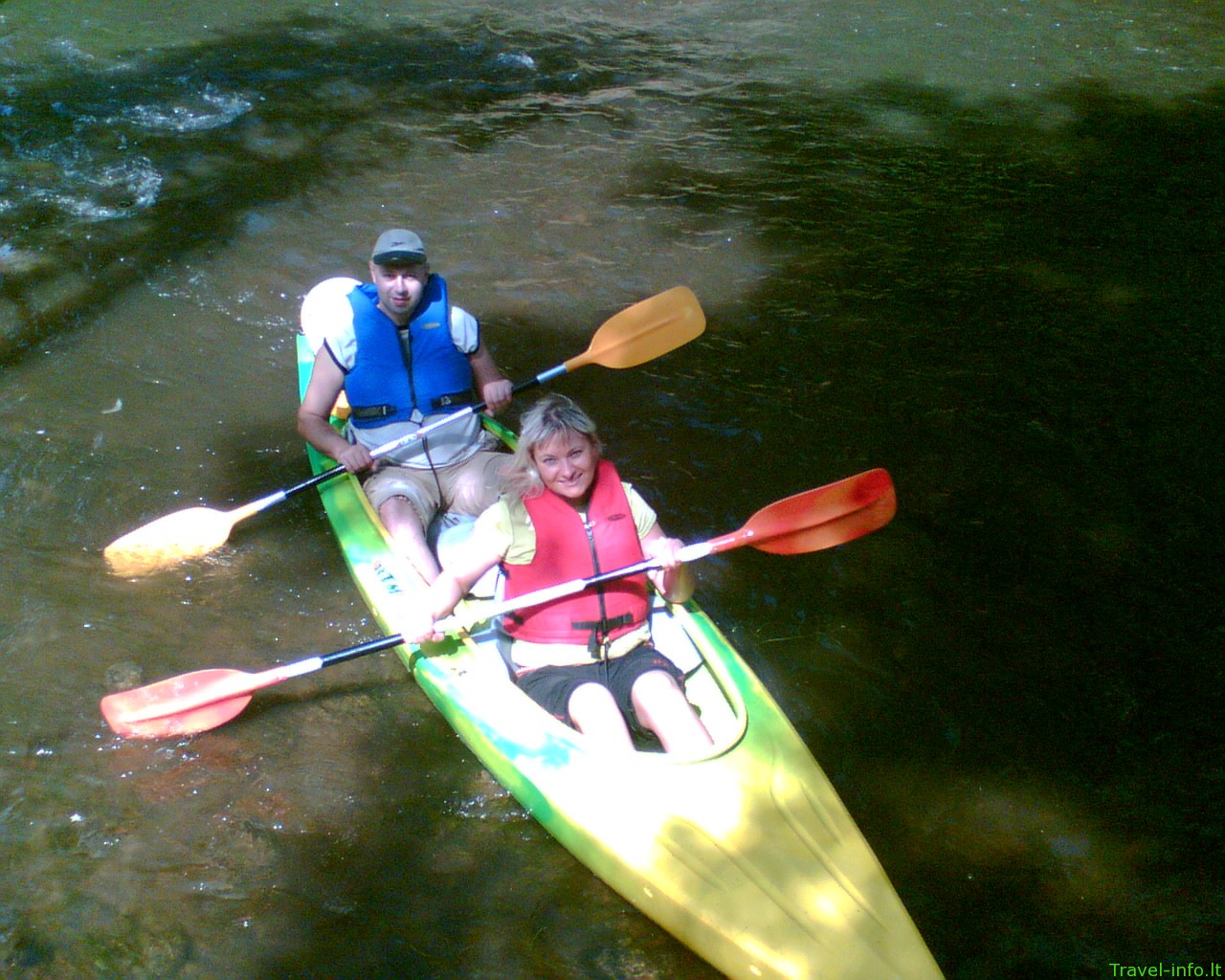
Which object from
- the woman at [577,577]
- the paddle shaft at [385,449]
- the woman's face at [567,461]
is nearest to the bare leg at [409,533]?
the paddle shaft at [385,449]

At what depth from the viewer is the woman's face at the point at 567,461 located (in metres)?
2.86

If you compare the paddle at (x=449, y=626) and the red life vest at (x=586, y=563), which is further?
the paddle at (x=449, y=626)

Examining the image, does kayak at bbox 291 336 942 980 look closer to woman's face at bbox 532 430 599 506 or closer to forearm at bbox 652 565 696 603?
forearm at bbox 652 565 696 603

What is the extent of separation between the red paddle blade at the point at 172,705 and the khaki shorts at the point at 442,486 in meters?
0.85

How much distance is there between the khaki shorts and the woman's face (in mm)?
840

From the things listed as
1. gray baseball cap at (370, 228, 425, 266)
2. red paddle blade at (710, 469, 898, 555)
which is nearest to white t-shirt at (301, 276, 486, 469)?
gray baseball cap at (370, 228, 425, 266)

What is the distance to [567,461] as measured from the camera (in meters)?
2.88

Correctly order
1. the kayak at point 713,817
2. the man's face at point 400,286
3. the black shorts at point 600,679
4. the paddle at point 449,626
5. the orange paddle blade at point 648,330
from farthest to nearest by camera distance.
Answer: the orange paddle blade at point 648,330 → the man's face at point 400,286 → the paddle at point 449,626 → the black shorts at point 600,679 → the kayak at point 713,817

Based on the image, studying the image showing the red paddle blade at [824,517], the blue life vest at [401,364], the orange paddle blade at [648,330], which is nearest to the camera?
the red paddle blade at [824,517]

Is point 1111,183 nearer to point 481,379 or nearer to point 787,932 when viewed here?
point 481,379

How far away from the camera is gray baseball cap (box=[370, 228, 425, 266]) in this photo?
11.8 feet

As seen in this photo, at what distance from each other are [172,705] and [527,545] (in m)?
1.14

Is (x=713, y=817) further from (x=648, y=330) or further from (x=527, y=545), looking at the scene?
(x=648, y=330)

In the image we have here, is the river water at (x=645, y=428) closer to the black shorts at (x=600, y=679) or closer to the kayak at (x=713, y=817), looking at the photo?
the kayak at (x=713, y=817)
